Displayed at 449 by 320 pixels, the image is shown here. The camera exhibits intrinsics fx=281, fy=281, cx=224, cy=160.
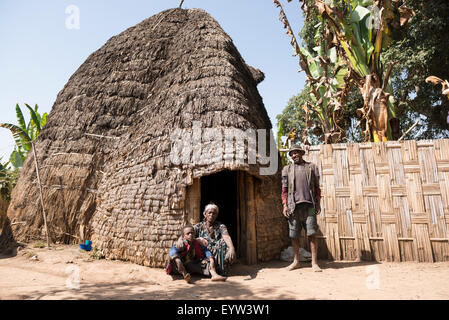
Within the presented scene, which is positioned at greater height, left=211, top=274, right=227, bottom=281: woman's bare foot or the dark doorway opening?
the dark doorway opening

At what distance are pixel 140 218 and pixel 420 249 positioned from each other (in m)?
4.57

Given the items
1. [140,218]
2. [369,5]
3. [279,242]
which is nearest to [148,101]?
[140,218]

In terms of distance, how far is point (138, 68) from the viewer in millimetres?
7352

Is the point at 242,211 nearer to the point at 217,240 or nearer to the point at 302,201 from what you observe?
the point at 217,240

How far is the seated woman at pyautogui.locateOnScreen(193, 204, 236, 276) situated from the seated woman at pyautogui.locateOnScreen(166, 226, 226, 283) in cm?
10

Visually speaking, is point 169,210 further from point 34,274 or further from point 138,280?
point 34,274

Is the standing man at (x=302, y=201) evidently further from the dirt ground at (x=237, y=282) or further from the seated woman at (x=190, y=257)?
the seated woman at (x=190, y=257)

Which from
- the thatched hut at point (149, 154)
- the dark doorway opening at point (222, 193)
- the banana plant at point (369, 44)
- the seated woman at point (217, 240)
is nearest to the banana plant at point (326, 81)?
the banana plant at point (369, 44)

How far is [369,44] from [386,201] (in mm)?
4204

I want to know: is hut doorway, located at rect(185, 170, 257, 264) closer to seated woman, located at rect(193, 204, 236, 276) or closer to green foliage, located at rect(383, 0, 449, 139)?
seated woman, located at rect(193, 204, 236, 276)

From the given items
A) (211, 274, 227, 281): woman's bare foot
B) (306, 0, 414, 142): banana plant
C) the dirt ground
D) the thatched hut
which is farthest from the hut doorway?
(306, 0, 414, 142): banana plant

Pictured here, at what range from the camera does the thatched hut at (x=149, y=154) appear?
15.7ft

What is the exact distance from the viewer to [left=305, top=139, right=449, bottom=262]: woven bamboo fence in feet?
14.4

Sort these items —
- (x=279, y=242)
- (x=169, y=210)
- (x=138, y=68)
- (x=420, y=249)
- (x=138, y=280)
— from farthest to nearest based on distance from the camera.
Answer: (x=138, y=68), (x=279, y=242), (x=169, y=210), (x=420, y=249), (x=138, y=280)
